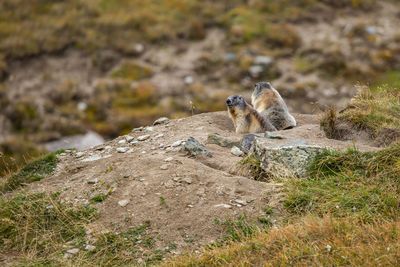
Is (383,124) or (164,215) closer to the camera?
(164,215)

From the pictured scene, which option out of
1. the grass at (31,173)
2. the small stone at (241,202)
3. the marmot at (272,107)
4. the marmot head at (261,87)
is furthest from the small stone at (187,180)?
the marmot head at (261,87)

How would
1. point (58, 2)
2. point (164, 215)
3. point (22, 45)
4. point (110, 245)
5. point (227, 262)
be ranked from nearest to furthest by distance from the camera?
point (227, 262), point (110, 245), point (164, 215), point (22, 45), point (58, 2)

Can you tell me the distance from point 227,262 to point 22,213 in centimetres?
361

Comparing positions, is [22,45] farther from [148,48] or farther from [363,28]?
[363,28]

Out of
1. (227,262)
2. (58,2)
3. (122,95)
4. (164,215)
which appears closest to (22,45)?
(58,2)

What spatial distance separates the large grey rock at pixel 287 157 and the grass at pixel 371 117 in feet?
7.17

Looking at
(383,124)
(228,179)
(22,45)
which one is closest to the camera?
(228,179)

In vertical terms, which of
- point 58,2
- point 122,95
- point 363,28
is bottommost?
point 122,95

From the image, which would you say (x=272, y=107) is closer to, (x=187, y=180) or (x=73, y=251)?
(x=187, y=180)

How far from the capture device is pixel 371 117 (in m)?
9.46

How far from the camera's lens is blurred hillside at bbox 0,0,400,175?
69.6 feet

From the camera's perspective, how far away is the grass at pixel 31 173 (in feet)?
28.9

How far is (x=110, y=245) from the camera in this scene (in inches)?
235

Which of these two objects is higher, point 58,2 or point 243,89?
point 58,2
